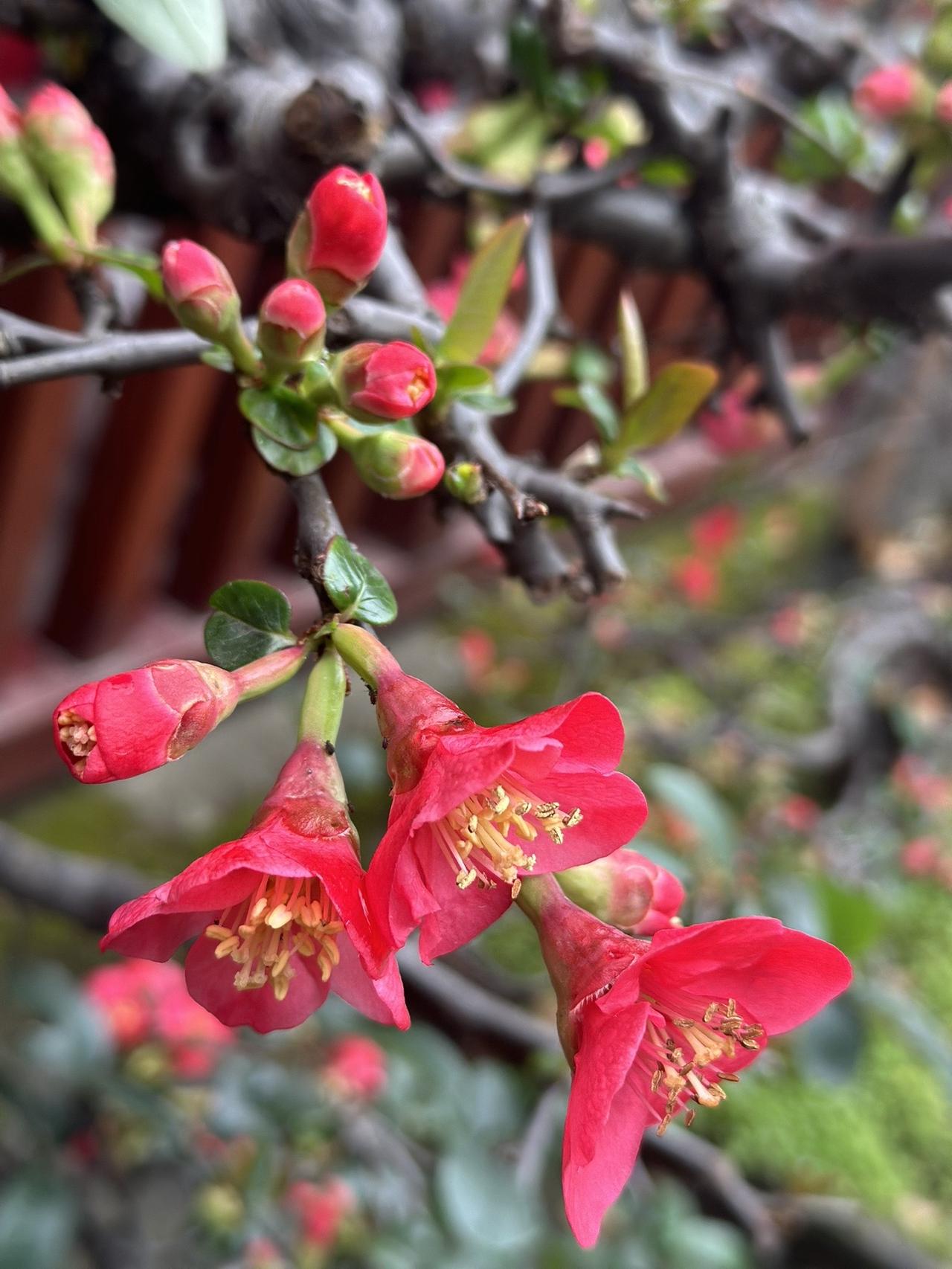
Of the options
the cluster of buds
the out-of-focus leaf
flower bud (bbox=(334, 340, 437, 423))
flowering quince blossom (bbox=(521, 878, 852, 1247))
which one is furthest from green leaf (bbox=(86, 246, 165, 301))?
the out-of-focus leaf

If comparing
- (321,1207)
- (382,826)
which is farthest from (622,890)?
(382,826)

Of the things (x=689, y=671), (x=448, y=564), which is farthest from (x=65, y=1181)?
(x=689, y=671)

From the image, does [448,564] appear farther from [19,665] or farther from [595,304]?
[19,665]

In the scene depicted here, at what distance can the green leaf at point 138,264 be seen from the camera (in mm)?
456

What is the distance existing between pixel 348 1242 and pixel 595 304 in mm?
2224

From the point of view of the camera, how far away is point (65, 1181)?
1146 mm

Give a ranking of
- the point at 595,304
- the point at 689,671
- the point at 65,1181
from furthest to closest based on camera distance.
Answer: the point at 689,671, the point at 595,304, the point at 65,1181

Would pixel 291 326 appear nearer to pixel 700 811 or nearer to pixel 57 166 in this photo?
pixel 57 166

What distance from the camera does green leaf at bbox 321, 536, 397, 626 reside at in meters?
0.35

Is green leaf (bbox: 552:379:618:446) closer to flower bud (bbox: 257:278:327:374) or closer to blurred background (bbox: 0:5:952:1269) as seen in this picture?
blurred background (bbox: 0:5:952:1269)

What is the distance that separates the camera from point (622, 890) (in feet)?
1.29

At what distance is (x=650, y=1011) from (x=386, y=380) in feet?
0.84

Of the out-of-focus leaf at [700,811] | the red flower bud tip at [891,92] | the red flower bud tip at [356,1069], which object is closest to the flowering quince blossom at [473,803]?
the red flower bud tip at [891,92]

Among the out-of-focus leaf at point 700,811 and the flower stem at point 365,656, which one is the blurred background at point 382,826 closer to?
the out-of-focus leaf at point 700,811
